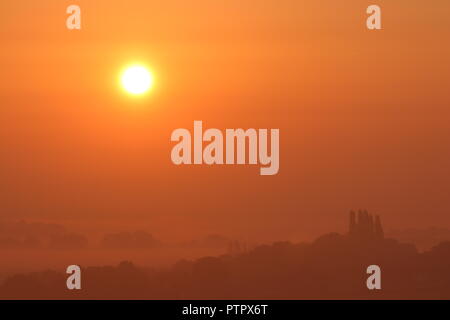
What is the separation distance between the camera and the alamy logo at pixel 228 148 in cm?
652

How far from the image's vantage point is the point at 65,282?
21.2ft

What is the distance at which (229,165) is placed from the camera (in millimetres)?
6605

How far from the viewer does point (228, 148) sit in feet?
21.6

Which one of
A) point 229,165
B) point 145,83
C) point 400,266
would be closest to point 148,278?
point 229,165

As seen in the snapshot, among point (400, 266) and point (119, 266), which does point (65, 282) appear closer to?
point (119, 266)

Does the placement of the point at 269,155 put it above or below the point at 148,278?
above

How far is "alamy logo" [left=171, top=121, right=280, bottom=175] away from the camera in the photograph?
6.52m

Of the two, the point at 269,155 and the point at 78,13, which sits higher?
the point at 78,13

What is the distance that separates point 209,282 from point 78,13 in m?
2.44

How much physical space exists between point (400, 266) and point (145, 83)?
2567 mm
